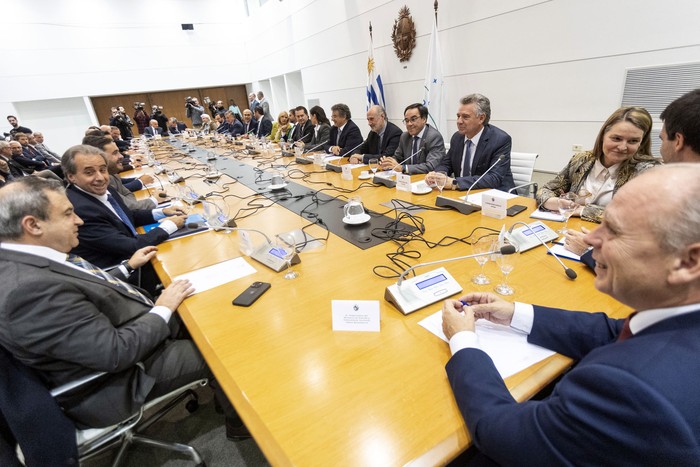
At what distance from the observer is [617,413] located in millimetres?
489

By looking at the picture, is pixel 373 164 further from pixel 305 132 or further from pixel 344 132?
pixel 305 132

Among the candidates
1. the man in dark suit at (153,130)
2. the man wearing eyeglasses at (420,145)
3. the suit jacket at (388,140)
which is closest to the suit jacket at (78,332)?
the man wearing eyeglasses at (420,145)

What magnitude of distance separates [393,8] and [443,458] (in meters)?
6.15

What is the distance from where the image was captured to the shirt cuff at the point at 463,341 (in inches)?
33.0

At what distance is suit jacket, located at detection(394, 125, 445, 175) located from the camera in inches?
121

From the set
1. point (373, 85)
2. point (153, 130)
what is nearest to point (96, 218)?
point (373, 85)

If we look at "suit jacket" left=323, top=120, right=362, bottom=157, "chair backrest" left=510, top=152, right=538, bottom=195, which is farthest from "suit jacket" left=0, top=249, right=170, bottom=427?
"suit jacket" left=323, top=120, right=362, bottom=157

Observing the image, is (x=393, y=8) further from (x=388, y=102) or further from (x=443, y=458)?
(x=443, y=458)

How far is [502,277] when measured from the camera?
126 centimetres

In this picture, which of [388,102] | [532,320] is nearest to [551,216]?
[532,320]

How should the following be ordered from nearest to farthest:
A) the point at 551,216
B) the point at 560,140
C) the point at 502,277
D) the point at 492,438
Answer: the point at 492,438 < the point at 502,277 < the point at 551,216 < the point at 560,140

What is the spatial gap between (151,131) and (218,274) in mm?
10376

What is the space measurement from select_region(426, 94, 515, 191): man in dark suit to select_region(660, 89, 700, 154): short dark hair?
1.08m

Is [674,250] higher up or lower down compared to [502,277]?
higher up
